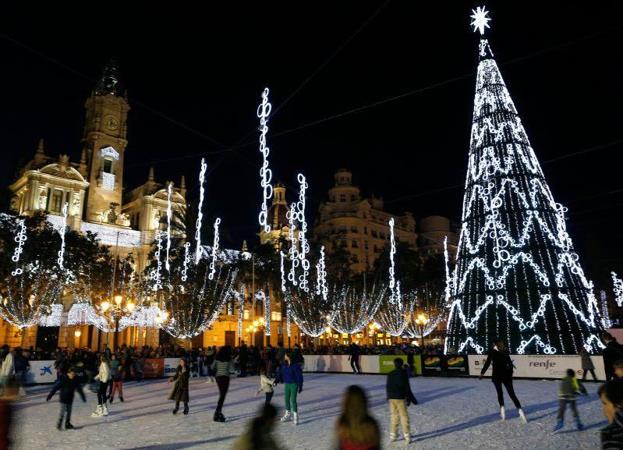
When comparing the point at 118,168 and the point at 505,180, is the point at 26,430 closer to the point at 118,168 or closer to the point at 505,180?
the point at 505,180

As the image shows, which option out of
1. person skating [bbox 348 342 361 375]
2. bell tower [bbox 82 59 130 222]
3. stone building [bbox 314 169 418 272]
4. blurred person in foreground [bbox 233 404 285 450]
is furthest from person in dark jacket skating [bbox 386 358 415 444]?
stone building [bbox 314 169 418 272]

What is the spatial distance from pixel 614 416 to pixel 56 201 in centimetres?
6538

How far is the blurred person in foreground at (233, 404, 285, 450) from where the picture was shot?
13.4 feet

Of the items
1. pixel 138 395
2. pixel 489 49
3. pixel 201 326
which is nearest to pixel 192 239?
pixel 201 326

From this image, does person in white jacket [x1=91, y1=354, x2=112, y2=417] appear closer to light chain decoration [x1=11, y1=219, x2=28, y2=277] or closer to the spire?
light chain decoration [x1=11, y1=219, x2=28, y2=277]

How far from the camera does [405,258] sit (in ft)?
193

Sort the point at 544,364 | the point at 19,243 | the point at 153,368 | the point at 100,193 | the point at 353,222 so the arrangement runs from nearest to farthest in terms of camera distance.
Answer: the point at 544,364, the point at 153,368, the point at 19,243, the point at 100,193, the point at 353,222

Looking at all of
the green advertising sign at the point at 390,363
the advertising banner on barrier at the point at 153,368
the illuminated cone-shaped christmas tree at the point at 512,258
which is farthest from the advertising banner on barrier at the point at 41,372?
the illuminated cone-shaped christmas tree at the point at 512,258

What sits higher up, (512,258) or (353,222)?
(353,222)

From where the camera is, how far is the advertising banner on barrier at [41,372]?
2675 centimetres

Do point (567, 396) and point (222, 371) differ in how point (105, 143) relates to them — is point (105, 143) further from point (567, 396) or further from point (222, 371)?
point (567, 396)

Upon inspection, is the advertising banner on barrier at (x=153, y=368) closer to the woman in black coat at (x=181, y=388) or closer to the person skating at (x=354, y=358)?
the person skating at (x=354, y=358)

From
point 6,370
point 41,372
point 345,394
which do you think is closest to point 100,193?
point 41,372

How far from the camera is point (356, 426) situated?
4562 mm
